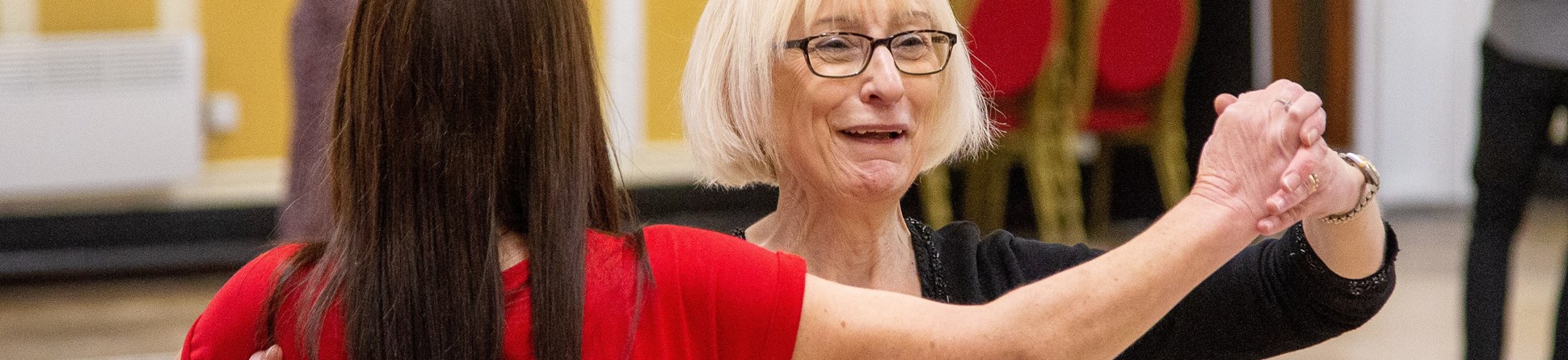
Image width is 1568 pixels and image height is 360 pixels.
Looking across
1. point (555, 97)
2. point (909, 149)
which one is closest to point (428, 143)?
point (555, 97)

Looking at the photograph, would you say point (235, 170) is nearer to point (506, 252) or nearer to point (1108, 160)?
point (1108, 160)

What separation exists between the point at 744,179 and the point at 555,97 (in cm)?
53

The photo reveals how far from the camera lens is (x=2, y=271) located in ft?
17.4

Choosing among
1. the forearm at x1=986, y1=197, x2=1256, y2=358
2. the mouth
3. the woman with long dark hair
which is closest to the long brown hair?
the woman with long dark hair

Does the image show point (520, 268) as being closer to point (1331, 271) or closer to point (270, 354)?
point (270, 354)

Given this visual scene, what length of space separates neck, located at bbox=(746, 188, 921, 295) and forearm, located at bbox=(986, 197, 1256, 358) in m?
0.45

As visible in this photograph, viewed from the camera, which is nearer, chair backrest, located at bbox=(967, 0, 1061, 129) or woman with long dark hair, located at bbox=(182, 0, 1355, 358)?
woman with long dark hair, located at bbox=(182, 0, 1355, 358)

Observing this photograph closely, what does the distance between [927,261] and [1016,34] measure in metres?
3.05

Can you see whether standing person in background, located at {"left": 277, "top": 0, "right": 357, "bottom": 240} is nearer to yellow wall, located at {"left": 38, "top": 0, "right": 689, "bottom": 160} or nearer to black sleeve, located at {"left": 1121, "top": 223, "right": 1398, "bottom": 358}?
black sleeve, located at {"left": 1121, "top": 223, "right": 1398, "bottom": 358}

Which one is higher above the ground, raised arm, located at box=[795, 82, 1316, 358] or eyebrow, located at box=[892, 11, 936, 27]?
eyebrow, located at box=[892, 11, 936, 27]

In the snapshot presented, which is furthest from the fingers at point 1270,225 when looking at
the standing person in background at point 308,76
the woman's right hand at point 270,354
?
the standing person in background at point 308,76

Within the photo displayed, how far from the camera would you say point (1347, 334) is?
171 inches

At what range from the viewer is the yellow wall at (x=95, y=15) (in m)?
5.43

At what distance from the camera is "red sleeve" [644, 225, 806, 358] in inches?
49.6
